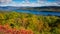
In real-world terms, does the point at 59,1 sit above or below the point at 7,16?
above

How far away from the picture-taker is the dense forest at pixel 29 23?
254 cm

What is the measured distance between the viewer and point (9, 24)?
8.65 ft

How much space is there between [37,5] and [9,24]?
0.49 m

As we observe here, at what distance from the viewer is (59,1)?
8.57ft

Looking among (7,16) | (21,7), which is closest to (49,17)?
(21,7)

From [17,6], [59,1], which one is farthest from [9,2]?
[59,1]

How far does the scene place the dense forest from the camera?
2.54m

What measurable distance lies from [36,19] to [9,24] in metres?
0.39

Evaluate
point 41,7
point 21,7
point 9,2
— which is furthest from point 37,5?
point 9,2

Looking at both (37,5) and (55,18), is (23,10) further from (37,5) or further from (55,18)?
(55,18)

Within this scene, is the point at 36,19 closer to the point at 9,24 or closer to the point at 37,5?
the point at 37,5

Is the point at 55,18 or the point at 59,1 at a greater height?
the point at 59,1

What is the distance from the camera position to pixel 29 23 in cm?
263

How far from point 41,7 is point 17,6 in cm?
36
